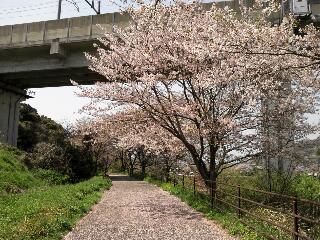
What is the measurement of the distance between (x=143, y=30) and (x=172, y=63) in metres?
1.91

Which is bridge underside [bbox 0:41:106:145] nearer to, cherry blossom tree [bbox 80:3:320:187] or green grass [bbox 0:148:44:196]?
green grass [bbox 0:148:44:196]

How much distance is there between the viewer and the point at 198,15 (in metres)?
17.3

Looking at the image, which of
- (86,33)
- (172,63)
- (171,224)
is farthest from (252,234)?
(86,33)

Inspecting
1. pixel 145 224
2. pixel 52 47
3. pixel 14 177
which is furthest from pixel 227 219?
pixel 52 47

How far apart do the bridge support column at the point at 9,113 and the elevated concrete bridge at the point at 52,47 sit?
185 centimetres

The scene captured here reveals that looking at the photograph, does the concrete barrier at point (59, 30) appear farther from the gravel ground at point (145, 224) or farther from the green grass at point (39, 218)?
the green grass at point (39, 218)

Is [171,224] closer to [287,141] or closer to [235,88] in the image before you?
[235,88]

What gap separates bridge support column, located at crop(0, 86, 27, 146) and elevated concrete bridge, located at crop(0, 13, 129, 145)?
1848mm

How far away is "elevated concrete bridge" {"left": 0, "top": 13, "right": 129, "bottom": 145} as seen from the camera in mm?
30625

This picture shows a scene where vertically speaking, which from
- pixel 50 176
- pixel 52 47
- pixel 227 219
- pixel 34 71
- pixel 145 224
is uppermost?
pixel 52 47

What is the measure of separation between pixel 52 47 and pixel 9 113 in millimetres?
12965

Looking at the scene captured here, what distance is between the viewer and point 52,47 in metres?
A: 31.3

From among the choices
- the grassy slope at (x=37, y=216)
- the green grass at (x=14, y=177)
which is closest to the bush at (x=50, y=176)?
the green grass at (x=14, y=177)

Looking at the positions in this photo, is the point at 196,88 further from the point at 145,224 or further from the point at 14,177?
the point at 14,177
